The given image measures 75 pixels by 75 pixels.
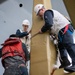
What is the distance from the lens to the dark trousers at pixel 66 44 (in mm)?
2316

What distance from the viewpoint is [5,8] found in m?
4.70

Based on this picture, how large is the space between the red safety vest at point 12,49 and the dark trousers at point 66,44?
1.44ft

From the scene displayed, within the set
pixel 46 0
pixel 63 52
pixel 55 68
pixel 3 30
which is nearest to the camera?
pixel 55 68

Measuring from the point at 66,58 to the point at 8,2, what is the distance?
2.64m

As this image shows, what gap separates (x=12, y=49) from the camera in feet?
8.28

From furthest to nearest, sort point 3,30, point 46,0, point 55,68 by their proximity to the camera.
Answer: point 3,30 → point 46,0 → point 55,68

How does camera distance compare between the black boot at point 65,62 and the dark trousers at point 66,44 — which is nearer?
the dark trousers at point 66,44

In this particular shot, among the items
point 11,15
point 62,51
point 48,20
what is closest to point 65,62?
point 62,51

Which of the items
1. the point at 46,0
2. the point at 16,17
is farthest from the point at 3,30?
the point at 46,0

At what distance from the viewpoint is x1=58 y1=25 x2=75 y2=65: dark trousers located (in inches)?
91.2

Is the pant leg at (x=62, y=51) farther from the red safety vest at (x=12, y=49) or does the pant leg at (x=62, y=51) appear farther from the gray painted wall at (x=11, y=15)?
the gray painted wall at (x=11, y=15)

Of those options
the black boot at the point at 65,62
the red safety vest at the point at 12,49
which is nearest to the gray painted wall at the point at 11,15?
the red safety vest at the point at 12,49

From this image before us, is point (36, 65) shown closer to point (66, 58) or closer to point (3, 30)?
point (66, 58)

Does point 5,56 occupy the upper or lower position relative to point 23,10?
lower
